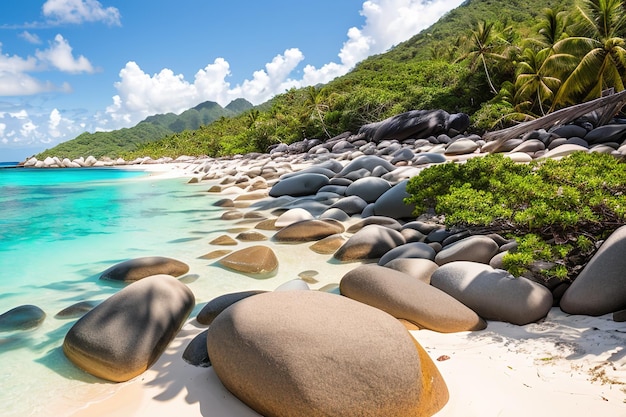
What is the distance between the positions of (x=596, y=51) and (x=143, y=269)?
2069 centimetres

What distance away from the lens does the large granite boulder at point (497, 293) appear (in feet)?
9.97

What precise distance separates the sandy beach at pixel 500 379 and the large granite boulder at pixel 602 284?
0.34 ft

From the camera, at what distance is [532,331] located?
9.37 feet

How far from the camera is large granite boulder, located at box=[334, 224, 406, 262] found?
5.38 metres

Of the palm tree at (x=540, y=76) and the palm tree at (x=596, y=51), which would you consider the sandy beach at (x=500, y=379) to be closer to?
the palm tree at (x=596, y=51)

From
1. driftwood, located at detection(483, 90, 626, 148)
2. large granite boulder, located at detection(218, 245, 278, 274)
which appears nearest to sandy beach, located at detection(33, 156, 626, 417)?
driftwood, located at detection(483, 90, 626, 148)

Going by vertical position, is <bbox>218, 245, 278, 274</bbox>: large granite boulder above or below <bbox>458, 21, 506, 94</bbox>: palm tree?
below

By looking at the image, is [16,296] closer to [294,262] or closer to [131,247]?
[131,247]

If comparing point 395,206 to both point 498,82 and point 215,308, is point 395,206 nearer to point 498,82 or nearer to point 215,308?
point 215,308

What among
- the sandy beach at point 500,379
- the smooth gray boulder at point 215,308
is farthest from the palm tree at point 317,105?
the sandy beach at point 500,379

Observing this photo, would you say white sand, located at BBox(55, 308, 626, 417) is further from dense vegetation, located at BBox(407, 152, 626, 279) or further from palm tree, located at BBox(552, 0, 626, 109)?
palm tree, located at BBox(552, 0, 626, 109)

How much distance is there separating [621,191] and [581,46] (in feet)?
65.2

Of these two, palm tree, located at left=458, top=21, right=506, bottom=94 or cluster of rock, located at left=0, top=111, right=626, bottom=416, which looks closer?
cluster of rock, located at left=0, top=111, right=626, bottom=416

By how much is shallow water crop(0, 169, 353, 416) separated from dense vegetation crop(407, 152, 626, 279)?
1.86 meters
